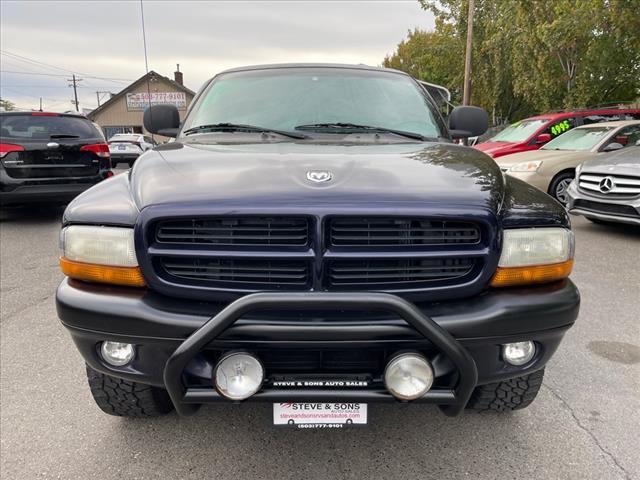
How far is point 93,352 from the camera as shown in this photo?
1.93m

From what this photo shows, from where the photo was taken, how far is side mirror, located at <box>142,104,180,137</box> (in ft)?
11.5

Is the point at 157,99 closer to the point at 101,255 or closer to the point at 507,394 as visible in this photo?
the point at 101,255

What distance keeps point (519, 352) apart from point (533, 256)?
0.38 m

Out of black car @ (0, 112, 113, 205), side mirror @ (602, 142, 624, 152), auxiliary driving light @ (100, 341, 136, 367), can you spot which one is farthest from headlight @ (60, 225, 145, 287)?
side mirror @ (602, 142, 624, 152)

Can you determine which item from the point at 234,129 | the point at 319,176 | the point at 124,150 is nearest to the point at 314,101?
the point at 234,129

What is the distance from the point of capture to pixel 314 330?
5.49 feet

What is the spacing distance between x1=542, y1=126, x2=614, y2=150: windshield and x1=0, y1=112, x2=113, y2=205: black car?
785cm

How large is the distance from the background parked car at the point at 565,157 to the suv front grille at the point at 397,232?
6.92m

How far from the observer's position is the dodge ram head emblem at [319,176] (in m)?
1.92

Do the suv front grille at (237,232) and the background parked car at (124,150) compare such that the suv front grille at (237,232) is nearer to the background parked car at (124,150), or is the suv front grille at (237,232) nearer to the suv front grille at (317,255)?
the suv front grille at (317,255)

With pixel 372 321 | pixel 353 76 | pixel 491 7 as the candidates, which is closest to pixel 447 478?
pixel 372 321

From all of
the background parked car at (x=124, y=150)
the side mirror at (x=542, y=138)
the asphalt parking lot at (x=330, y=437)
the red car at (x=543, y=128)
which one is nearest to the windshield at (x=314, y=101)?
the asphalt parking lot at (x=330, y=437)

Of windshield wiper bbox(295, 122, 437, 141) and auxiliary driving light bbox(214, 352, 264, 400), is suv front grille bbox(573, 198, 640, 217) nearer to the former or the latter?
windshield wiper bbox(295, 122, 437, 141)

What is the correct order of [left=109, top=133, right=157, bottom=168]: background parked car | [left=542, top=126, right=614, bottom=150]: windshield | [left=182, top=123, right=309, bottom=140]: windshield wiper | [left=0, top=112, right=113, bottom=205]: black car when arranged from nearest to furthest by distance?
[left=182, top=123, right=309, bottom=140]: windshield wiper → [left=0, top=112, right=113, bottom=205]: black car → [left=542, top=126, right=614, bottom=150]: windshield → [left=109, top=133, right=157, bottom=168]: background parked car
